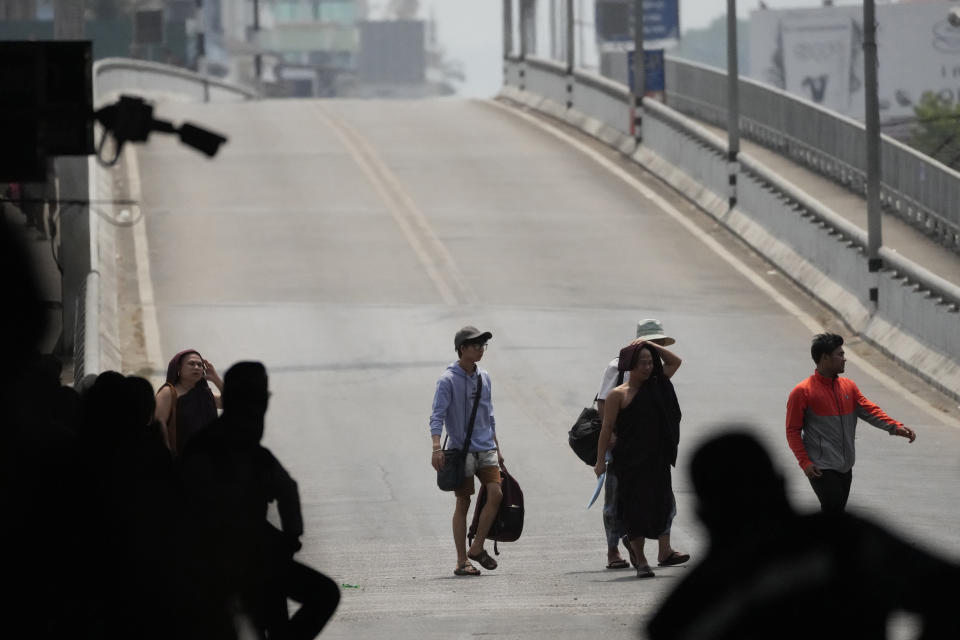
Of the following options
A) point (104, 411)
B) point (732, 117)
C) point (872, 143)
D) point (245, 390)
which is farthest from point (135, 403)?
point (732, 117)

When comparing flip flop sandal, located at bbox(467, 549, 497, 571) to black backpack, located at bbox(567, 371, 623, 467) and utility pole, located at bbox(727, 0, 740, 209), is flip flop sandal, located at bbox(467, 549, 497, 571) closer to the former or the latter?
black backpack, located at bbox(567, 371, 623, 467)

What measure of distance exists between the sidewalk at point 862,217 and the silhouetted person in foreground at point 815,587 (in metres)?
22.7

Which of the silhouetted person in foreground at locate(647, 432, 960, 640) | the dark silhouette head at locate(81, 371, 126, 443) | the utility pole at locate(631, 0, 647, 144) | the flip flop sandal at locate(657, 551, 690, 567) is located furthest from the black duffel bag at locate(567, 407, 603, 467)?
the utility pole at locate(631, 0, 647, 144)

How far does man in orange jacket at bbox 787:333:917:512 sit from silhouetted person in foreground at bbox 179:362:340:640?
20.0ft

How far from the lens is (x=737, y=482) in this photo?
4945 millimetres

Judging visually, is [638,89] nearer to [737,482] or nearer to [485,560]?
[485,560]

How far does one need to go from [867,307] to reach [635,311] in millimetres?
3012

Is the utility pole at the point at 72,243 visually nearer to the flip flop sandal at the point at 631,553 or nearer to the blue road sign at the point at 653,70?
the flip flop sandal at the point at 631,553

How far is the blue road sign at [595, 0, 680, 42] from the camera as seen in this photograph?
66812 mm

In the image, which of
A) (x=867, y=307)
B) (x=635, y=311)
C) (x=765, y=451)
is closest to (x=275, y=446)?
(x=635, y=311)

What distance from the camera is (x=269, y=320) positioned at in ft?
82.6

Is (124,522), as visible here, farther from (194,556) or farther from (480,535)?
(480,535)

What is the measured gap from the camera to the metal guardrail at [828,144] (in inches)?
1184

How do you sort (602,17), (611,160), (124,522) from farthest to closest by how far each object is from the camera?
1. (602,17)
2. (611,160)
3. (124,522)
